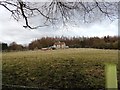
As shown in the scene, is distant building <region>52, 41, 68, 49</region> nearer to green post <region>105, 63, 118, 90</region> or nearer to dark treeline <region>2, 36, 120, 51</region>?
dark treeline <region>2, 36, 120, 51</region>

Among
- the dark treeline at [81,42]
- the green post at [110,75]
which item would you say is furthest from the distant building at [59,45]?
the green post at [110,75]

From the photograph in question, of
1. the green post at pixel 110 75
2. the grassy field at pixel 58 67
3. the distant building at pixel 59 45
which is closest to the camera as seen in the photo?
the green post at pixel 110 75

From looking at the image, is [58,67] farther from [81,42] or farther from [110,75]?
[110,75]

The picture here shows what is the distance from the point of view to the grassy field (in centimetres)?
891

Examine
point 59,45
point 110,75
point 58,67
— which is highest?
point 59,45

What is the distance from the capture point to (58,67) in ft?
31.2

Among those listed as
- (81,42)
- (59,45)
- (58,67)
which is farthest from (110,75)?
(58,67)

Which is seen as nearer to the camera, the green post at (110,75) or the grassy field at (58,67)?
the green post at (110,75)

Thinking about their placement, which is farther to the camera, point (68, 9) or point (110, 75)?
point (68, 9)

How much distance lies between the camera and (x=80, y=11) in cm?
912

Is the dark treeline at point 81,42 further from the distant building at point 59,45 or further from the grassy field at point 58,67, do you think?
the grassy field at point 58,67

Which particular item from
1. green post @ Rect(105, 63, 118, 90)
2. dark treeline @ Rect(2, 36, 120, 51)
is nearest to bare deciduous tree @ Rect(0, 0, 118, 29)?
dark treeline @ Rect(2, 36, 120, 51)

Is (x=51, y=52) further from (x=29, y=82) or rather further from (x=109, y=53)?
(x=109, y=53)

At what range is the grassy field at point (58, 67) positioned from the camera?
29.2 feet
